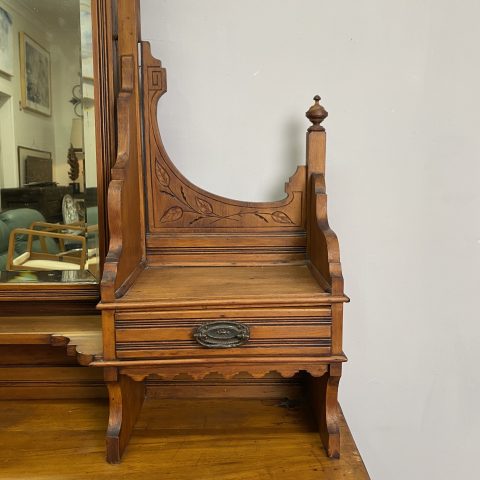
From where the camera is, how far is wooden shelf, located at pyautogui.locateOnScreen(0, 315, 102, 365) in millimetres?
901

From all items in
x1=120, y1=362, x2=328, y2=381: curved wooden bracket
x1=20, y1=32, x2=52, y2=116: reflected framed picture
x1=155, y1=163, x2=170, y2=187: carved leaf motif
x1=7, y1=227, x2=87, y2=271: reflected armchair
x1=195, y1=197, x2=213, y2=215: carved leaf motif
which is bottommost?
x1=120, y1=362, x2=328, y2=381: curved wooden bracket

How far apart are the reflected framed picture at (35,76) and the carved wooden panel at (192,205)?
0.21 m

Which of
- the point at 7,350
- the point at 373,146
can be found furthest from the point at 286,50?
the point at 7,350

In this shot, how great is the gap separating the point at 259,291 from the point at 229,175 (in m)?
0.42

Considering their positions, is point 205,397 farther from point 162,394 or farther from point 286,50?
point 286,50

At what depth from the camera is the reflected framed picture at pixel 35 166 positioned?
3.39 feet

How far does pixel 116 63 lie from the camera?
1.06 meters

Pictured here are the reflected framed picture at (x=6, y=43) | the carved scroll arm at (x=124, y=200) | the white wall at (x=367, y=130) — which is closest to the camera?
the carved scroll arm at (x=124, y=200)

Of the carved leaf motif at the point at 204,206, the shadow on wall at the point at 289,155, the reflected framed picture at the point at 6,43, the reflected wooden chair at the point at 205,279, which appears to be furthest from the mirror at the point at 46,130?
the shadow on wall at the point at 289,155

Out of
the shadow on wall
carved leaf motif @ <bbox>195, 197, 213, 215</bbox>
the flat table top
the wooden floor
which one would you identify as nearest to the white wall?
the shadow on wall

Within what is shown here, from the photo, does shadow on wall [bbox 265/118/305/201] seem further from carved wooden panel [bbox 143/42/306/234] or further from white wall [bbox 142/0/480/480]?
carved wooden panel [bbox 143/42/306/234]

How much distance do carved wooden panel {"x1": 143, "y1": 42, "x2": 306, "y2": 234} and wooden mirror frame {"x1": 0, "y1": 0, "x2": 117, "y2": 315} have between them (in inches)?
3.4

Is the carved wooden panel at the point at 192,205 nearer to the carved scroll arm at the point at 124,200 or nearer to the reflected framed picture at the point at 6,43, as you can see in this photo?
the carved scroll arm at the point at 124,200

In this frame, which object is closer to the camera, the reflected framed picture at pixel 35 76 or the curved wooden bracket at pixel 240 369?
the curved wooden bracket at pixel 240 369
